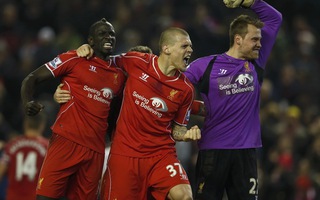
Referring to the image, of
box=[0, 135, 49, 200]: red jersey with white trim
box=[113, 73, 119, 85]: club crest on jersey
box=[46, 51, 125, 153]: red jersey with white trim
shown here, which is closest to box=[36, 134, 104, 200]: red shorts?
box=[46, 51, 125, 153]: red jersey with white trim

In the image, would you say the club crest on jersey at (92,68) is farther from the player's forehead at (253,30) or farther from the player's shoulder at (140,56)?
the player's forehead at (253,30)

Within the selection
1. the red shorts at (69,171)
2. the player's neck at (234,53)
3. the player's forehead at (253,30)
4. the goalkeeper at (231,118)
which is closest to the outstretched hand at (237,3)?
the goalkeeper at (231,118)

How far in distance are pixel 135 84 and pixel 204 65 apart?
876 millimetres

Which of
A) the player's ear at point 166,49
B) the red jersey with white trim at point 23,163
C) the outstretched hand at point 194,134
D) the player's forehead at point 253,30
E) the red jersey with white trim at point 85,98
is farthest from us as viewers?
the red jersey with white trim at point 23,163

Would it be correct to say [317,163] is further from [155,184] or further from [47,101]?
[155,184]

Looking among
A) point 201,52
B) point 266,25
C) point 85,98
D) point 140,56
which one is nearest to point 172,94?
point 140,56

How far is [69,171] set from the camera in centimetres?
872

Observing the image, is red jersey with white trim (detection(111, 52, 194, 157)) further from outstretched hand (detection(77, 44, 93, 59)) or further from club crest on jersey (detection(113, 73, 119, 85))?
outstretched hand (detection(77, 44, 93, 59))

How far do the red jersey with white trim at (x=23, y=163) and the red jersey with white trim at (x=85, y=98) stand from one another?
2.35 m

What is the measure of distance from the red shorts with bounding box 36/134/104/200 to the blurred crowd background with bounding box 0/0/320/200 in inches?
212

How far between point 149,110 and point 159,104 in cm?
12

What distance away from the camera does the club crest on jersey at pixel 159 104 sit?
8.73m

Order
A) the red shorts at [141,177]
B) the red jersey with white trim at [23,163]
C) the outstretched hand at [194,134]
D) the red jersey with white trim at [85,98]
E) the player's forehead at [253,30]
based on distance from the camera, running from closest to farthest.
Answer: the outstretched hand at [194,134]
the red shorts at [141,177]
the red jersey with white trim at [85,98]
the player's forehead at [253,30]
the red jersey with white trim at [23,163]

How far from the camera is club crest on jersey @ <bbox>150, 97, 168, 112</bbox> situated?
8727mm
